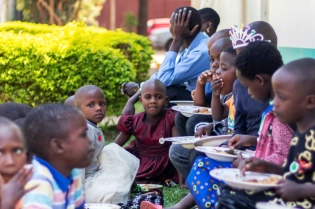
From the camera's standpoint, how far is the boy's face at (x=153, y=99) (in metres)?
6.62

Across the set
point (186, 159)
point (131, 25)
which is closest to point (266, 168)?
point (186, 159)

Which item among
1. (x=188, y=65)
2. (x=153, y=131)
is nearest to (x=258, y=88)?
(x=188, y=65)

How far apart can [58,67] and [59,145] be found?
5.79 metres

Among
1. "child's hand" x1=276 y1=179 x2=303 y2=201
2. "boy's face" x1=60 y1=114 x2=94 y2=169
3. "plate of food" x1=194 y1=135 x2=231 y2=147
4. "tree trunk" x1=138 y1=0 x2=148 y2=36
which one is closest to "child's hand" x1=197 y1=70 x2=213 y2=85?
"plate of food" x1=194 y1=135 x2=231 y2=147

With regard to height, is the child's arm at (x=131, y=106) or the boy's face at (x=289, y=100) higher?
the boy's face at (x=289, y=100)

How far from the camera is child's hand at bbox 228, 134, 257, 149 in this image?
14.7 feet

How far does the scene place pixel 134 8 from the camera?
35.0 m

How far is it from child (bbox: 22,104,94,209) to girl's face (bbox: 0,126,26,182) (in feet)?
0.50

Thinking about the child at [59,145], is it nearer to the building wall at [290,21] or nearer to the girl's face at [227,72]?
the girl's face at [227,72]

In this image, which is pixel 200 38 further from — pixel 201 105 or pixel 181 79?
pixel 201 105

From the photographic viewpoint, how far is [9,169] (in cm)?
347

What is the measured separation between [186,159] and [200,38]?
1.41m

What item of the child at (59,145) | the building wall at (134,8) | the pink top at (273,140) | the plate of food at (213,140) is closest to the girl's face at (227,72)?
the plate of food at (213,140)

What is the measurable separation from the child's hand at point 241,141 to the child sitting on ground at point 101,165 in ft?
Result: 4.91
